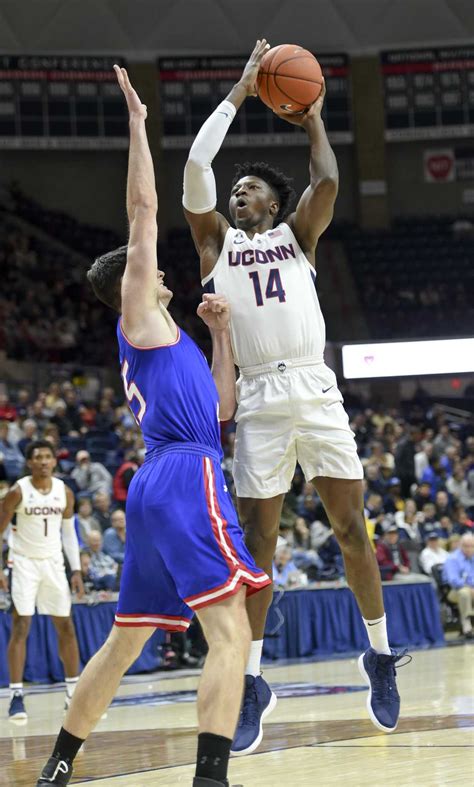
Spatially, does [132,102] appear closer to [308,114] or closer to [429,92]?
[308,114]

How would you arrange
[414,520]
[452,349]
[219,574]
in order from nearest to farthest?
[219,574] → [414,520] → [452,349]

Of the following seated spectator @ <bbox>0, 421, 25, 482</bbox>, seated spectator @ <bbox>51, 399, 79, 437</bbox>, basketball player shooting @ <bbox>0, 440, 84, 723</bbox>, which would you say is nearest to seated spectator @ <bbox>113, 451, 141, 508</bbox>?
seated spectator @ <bbox>0, 421, 25, 482</bbox>

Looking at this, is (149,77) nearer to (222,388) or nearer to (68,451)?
(68,451)

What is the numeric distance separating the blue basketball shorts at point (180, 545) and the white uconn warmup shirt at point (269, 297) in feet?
3.41

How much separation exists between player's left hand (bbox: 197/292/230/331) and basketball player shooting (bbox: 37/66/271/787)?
1.24 feet

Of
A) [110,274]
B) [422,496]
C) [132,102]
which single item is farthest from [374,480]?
[132,102]

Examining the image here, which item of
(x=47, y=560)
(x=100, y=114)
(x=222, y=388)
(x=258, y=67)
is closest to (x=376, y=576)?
(x=222, y=388)

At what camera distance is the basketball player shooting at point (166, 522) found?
4.05 meters

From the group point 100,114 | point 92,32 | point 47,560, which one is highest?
point 92,32

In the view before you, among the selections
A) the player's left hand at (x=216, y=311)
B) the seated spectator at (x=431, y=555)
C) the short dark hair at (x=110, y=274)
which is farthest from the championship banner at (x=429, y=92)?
the short dark hair at (x=110, y=274)

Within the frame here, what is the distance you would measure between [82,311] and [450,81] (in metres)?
10.1

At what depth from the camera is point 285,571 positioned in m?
13.2

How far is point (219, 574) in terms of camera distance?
4062 mm

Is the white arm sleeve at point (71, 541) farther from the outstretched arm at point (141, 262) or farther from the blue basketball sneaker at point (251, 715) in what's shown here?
the outstretched arm at point (141, 262)
